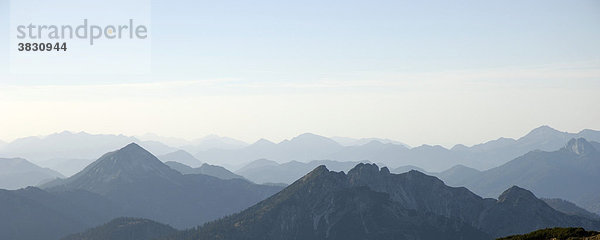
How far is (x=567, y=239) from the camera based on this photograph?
19412cm

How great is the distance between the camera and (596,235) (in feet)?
628

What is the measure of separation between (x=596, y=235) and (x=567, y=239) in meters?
8.25
